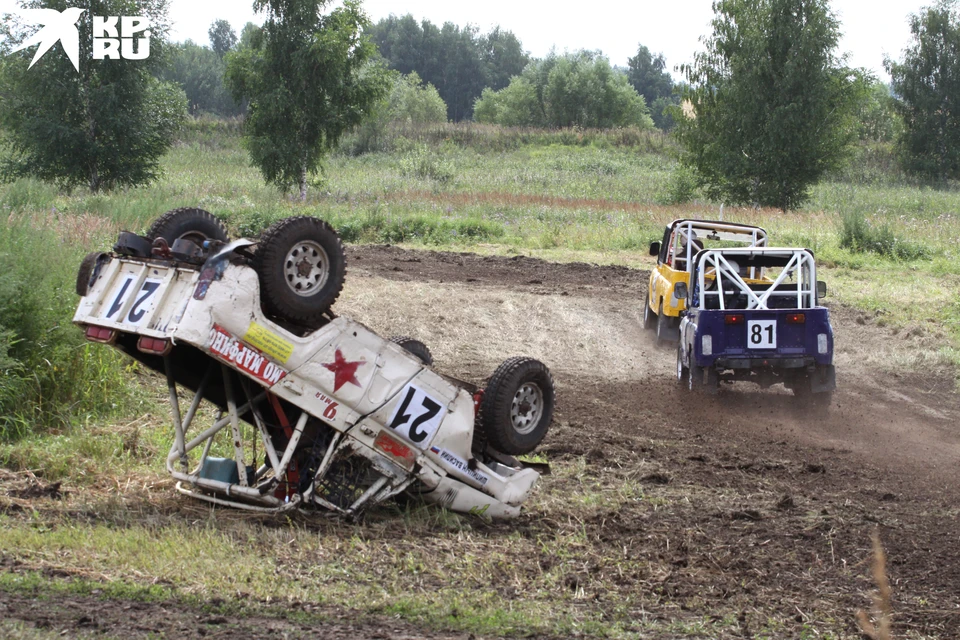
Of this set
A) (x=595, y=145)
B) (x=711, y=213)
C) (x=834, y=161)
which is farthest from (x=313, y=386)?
(x=595, y=145)

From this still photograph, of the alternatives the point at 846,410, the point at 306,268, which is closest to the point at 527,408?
the point at 306,268

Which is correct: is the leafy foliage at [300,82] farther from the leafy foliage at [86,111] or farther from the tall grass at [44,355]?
the tall grass at [44,355]

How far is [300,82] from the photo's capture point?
32219 mm

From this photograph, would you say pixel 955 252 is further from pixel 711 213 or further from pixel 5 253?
pixel 5 253

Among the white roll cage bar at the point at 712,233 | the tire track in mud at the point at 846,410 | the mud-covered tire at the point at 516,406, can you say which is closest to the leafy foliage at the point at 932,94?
the tire track in mud at the point at 846,410

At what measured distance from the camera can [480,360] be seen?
1338 cm

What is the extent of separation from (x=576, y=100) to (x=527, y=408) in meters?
86.3

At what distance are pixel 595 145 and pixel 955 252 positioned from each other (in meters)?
43.1

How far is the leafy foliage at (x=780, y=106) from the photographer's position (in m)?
36.3

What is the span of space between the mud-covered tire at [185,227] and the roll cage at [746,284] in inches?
249

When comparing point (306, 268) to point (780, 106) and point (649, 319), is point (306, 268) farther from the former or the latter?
point (780, 106)

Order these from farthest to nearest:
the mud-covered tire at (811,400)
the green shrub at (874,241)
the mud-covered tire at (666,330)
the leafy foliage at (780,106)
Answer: the leafy foliage at (780,106)
the green shrub at (874,241)
the mud-covered tire at (666,330)
the mud-covered tire at (811,400)

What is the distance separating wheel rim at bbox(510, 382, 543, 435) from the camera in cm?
689

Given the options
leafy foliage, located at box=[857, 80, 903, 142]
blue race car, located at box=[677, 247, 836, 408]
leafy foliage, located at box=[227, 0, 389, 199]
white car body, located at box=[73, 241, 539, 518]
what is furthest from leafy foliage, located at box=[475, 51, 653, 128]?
white car body, located at box=[73, 241, 539, 518]
